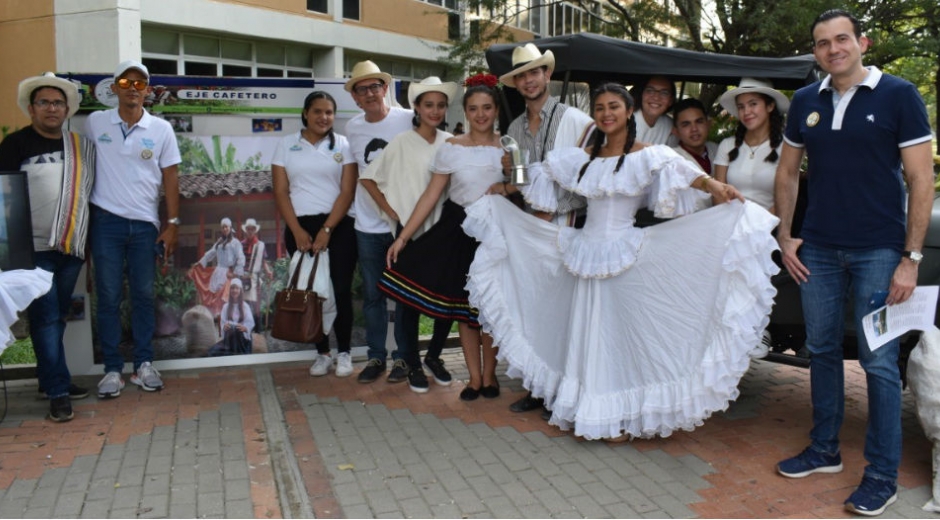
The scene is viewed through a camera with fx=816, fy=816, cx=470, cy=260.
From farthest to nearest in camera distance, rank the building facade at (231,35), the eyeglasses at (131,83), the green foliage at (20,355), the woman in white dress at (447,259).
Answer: the building facade at (231,35), the green foliage at (20,355), the eyeglasses at (131,83), the woman in white dress at (447,259)

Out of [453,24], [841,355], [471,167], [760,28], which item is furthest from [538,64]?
[453,24]

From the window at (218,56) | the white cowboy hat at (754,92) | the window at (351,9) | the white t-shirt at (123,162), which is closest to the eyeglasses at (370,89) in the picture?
the white t-shirt at (123,162)

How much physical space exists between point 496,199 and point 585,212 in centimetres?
56

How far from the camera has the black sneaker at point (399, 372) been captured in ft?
19.3

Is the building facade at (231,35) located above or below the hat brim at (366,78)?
above

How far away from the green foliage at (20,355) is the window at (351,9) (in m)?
14.7

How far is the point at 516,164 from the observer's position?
4.90 m

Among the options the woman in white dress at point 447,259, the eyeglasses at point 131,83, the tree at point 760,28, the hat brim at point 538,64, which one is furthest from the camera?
the tree at point 760,28

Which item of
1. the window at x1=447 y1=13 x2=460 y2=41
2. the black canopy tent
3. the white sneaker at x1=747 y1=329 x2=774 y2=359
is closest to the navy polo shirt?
the white sneaker at x1=747 y1=329 x2=774 y2=359

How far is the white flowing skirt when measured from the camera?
4.20 m

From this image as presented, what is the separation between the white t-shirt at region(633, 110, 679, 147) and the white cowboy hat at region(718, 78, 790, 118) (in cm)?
46

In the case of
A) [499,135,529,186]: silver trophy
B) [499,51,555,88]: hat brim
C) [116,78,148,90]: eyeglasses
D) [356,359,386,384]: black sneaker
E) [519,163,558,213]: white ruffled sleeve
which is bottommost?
[356,359,386,384]: black sneaker

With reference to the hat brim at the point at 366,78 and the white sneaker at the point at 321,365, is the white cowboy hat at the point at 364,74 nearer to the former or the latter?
the hat brim at the point at 366,78

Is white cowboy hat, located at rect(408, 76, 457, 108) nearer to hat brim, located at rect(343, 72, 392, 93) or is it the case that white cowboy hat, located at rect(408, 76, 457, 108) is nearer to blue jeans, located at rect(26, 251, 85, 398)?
hat brim, located at rect(343, 72, 392, 93)
